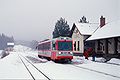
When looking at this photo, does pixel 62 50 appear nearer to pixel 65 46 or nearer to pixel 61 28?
pixel 65 46

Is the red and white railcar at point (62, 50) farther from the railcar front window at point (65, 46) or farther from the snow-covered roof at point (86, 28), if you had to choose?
the snow-covered roof at point (86, 28)

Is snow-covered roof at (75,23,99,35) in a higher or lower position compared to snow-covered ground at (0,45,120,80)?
higher

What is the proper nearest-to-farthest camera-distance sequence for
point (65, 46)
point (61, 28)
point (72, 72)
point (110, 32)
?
point (72, 72)
point (65, 46)
point (110, 32)
point (61, 28)

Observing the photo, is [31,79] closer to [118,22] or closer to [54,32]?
[118,22]

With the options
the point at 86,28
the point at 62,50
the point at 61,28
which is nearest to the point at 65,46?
the point at 62,50

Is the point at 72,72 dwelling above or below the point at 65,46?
below

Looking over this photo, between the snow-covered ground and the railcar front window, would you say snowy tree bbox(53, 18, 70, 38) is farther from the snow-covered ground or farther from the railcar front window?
the snow-covered ground

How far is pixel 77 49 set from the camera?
5425 centimetres

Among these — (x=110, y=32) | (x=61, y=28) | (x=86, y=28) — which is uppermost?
(x=61, y=28)

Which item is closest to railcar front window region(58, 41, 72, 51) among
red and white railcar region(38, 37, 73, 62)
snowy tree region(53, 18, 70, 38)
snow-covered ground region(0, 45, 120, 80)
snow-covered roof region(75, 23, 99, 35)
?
red and white railcar region(38, 37, 73, 62)

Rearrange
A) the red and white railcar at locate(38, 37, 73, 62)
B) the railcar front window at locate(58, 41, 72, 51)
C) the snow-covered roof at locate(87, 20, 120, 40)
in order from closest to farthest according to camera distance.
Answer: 1. the red and white railcar at locate(38, 37, 73, 62)
2. the railcar front window at locate(58, 41, 72, 51)
3. the snow-covered roof at locate(87, 20, 120, 40)

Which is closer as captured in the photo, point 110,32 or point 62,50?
point 62,50

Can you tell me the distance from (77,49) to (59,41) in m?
25.8

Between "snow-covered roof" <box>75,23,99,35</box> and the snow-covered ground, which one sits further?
"snow-covered roof" <box>75,23,99,35</box>
